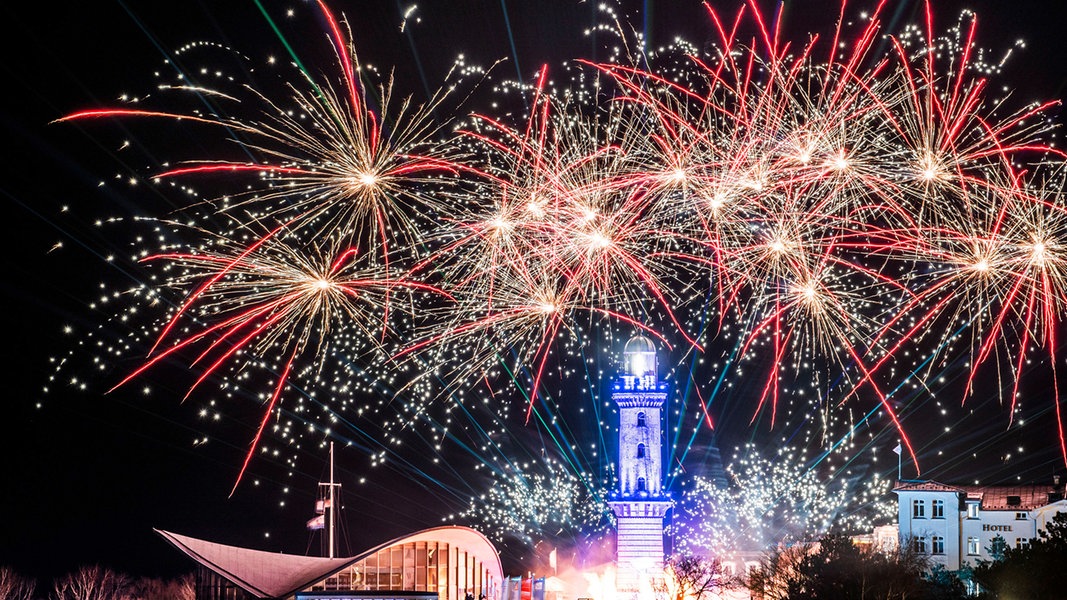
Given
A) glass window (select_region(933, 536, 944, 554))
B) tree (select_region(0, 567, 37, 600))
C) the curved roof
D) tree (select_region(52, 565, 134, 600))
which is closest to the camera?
the curved roof

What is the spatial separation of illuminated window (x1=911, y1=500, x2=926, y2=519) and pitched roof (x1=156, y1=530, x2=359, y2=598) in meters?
36.3

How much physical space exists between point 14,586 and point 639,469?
4755cm

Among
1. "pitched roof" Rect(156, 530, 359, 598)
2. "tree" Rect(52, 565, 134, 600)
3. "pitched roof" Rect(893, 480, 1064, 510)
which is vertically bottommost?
"tree" Rect(52, 565, 134, 600)

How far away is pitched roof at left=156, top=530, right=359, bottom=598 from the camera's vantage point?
5572cm

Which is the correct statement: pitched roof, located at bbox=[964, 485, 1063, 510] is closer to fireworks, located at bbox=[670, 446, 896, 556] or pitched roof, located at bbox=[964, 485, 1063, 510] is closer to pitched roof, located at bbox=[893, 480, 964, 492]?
pitched roof, located at bbox=[893, 480, 964, 492]

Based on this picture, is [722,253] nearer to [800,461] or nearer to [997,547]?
[997,547]

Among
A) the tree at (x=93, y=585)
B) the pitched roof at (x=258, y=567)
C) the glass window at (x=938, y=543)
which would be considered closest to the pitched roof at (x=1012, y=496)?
the glass window at (x=938, y=543)

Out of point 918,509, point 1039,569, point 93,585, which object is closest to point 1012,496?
point 918,509

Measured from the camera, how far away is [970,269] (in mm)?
28609

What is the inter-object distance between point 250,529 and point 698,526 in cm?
4309

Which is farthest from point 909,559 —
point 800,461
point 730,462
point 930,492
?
point 730,462

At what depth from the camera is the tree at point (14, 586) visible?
7225 centimetres

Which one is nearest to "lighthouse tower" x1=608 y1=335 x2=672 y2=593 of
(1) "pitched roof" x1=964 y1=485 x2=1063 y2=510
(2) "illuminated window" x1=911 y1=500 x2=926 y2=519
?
(2) "illuminated window" x1=911 y1=500 x2=926 y2=519

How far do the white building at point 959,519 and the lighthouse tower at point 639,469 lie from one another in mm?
25250
